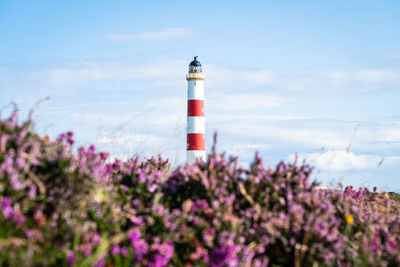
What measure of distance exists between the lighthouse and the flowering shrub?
15670mm

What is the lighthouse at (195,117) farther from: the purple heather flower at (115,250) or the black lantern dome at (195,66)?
the purple heather flower at (115,250)

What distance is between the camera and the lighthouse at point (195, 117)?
72.6ft

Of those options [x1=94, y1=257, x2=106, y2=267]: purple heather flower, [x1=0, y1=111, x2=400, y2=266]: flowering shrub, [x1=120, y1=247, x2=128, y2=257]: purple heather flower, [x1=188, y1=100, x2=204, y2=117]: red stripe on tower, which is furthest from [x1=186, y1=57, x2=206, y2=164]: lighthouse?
[x1=94, y1=257, x2=106, y2=267]: purple heather flower

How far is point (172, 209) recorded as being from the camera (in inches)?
215

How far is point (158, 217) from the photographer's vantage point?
15.8 ft

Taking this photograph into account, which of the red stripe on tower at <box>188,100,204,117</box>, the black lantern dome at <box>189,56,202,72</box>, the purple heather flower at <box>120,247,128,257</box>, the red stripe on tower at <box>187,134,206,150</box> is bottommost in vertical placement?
the purple heather flower at <box>120,247,128,257</box>

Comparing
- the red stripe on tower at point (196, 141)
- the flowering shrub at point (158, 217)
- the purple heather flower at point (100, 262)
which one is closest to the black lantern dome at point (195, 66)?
the red stripe on tower at point (196, 141)

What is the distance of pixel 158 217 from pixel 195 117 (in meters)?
17.8

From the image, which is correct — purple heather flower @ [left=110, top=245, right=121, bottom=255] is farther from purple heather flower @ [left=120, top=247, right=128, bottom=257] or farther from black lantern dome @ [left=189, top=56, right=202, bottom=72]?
black lantern dome @ [left=189, top=56, right=202, bottom=72]

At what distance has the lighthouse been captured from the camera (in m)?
22.1

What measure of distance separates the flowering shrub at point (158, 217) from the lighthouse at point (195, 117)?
Answer: 617 inches

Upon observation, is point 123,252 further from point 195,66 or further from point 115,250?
point 195,66

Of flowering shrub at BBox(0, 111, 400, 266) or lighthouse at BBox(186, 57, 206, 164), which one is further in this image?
lighthouse at BBox(186, 57, 206, 164)

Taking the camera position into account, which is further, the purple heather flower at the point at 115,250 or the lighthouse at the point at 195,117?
the lighthouse at the point at 195,117
